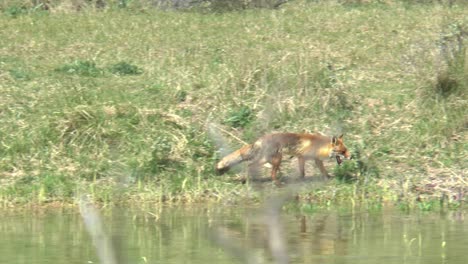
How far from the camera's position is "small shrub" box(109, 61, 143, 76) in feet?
45.1

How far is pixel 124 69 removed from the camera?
1377cm

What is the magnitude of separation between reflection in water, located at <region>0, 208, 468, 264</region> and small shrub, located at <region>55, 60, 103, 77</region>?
143 inches

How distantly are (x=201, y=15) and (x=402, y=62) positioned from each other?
16.3 ft

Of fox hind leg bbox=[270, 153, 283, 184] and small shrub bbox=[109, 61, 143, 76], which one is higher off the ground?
small shrub bbox=[109, 61, 143, 76]

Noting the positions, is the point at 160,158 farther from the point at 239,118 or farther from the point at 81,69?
the point at 81,69

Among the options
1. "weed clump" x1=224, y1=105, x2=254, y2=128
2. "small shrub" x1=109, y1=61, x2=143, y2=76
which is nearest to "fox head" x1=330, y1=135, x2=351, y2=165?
"weed clump" x1=224, y1=105, x2=254, y2=128

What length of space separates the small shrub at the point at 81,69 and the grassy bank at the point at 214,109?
2 centimetres

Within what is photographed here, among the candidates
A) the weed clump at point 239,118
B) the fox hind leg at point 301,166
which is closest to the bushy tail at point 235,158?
the fox hind leg at point 301,166

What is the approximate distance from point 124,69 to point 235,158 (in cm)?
334

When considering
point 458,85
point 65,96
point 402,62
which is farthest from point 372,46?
point 65,96

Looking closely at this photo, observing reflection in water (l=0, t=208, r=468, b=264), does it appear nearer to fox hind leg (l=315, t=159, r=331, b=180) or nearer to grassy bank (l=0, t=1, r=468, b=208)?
grassy bank (l=0, t=1, r=468, b=208)

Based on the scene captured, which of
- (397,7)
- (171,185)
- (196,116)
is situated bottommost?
(171,185)

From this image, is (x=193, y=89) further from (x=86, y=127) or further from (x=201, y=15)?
(x=201, y=15)

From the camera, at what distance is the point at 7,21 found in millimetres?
16906
